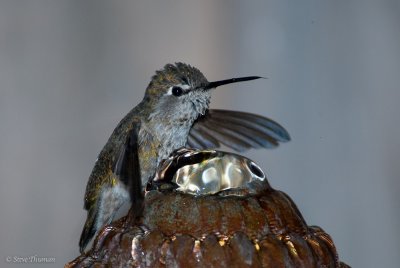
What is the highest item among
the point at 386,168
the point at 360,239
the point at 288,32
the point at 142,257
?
the point at 288,32

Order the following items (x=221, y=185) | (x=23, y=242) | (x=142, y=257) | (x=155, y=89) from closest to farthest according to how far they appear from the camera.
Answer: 1. (x=142, y=257)
2. (x=221, y=185)
3. (x=155, y=89)
4. (x=23, y=242)

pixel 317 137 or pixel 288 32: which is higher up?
pixel 288 32

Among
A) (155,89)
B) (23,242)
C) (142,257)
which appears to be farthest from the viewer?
(23,242)

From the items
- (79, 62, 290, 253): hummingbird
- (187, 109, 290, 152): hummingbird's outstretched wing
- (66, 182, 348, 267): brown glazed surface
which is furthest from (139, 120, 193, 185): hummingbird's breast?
(66, 182, 348, 267): brown glazed surface

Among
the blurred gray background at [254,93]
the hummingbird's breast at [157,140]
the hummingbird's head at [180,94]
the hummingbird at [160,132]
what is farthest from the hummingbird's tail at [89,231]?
the blurred gray background at [254,93]

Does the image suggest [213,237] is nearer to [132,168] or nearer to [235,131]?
[132,168]

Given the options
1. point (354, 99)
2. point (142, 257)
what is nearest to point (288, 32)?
point (354, 99)

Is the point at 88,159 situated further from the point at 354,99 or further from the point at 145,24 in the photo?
the point at 354,99

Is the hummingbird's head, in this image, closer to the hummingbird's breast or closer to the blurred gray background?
the hummingbird's breast
